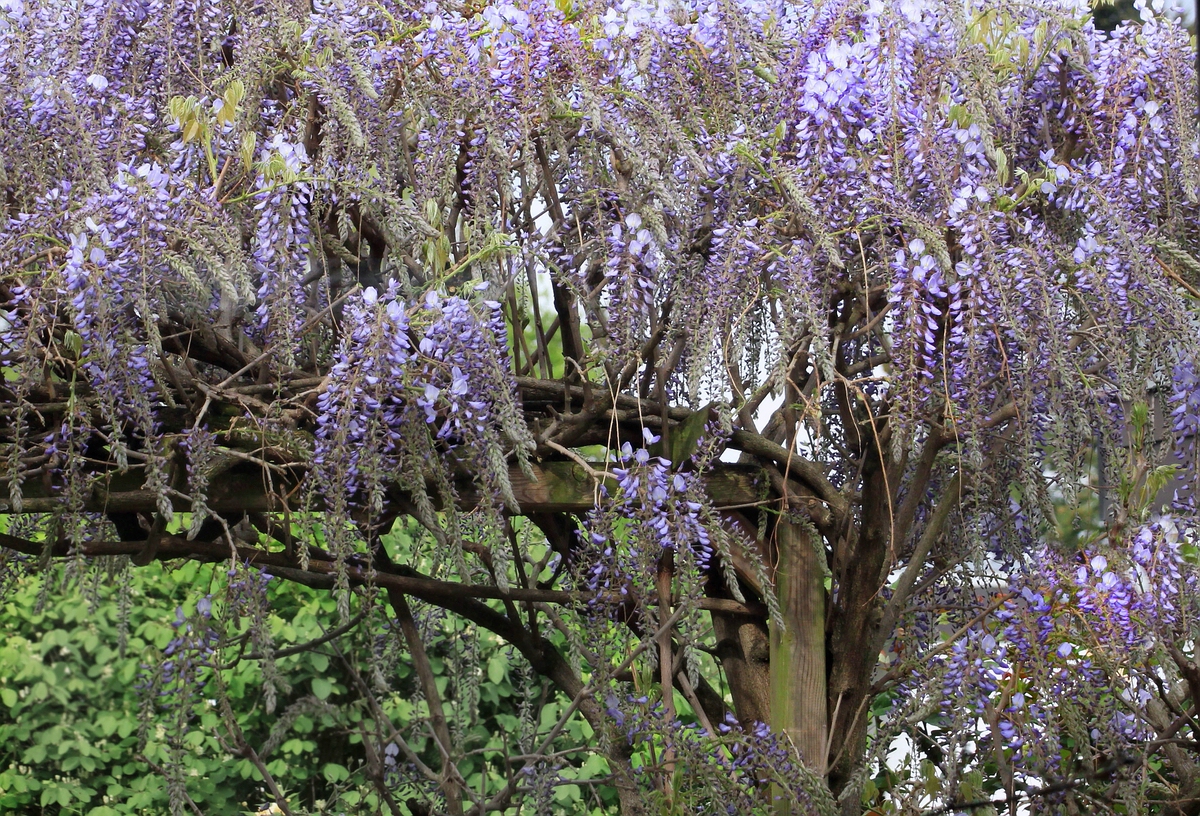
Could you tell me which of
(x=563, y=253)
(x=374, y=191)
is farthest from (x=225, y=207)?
(x=563, y=253)

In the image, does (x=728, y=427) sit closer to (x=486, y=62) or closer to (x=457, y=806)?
(x=486, y=62)

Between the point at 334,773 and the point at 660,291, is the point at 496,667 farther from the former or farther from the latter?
the point at 660,291

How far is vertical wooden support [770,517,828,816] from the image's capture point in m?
2.16

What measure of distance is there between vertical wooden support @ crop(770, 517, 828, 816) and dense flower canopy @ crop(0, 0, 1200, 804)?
0.11ft

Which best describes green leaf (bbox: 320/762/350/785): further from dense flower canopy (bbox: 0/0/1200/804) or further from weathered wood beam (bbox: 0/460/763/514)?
weathered wood beam (bbox: 0/460/763/514)

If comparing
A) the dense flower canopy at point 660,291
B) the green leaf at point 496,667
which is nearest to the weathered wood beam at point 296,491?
the dense flower canopy at point 660,291

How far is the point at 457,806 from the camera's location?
2.58 m

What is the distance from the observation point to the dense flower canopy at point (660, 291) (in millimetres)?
1806

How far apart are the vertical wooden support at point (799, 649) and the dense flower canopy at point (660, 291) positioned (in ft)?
0.11

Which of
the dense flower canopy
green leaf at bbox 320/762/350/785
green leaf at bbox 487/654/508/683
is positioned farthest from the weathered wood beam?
green leaf at bbox 320/762/350/785

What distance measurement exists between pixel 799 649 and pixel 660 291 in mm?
717

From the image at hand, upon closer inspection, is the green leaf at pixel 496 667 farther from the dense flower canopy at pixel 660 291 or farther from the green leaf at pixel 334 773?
the dense flower canopy at pixel 660 291

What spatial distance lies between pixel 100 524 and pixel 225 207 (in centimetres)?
64

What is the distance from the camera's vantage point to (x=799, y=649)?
217 centimetres
